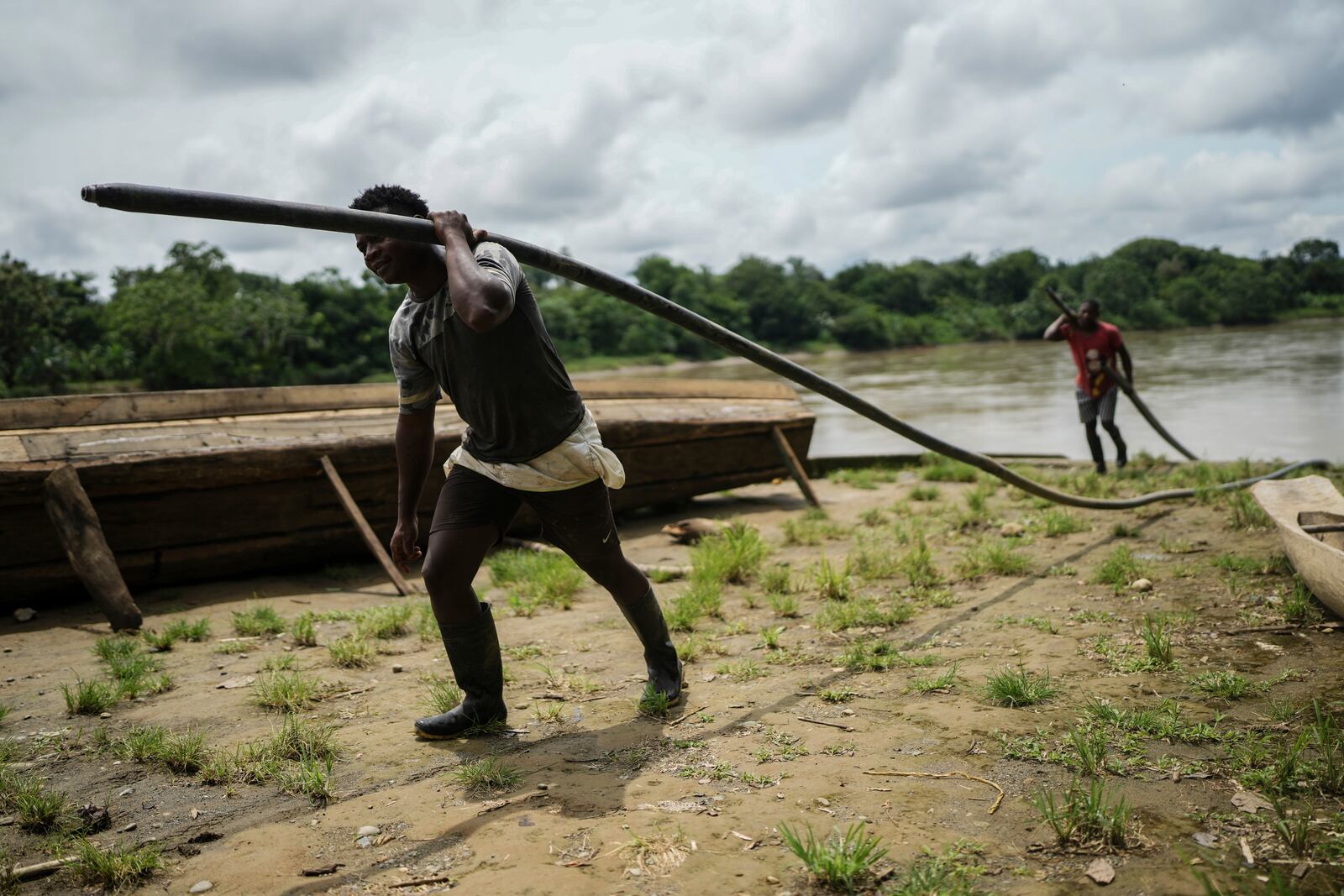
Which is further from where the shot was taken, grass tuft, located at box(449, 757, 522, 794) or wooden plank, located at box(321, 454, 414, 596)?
wooden plank, located at box(321, 454, 414, 596)

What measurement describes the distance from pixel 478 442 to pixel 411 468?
0.36 meters

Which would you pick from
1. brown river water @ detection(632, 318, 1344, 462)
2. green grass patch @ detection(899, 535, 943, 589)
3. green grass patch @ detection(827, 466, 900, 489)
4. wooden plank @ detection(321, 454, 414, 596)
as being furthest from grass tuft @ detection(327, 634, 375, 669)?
brown river water @ detection(632, 318, 1344, 462)

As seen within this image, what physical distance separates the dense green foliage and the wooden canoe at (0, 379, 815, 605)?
3514 centimetres

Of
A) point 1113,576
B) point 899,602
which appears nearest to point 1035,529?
point 1113,576

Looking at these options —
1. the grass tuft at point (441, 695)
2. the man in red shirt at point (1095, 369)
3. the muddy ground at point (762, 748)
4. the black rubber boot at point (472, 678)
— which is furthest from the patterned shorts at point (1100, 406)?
the black rubber boot at point (472, 678)

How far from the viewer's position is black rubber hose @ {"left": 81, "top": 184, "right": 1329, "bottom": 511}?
243 centimetres

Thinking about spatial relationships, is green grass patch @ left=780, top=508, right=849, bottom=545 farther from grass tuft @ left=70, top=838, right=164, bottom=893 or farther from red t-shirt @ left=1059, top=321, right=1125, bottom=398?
grass tuft @ left=70, top=838, right=164, bottom=893

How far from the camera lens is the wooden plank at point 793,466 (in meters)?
8.08

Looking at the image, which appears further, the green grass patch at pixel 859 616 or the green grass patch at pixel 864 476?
the green grass patch at pixel 864 476

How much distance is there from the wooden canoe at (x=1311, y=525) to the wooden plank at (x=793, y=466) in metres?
3.53

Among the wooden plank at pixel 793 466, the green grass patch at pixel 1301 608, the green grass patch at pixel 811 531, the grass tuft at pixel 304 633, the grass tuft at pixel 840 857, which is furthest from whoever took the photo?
the wooden plank at pixel 793 466

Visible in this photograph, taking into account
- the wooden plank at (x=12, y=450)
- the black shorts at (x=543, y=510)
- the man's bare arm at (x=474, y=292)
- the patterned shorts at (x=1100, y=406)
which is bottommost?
the patterned shorts at (x=1100, y=406)

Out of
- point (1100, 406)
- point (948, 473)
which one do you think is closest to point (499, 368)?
point (948, 473)

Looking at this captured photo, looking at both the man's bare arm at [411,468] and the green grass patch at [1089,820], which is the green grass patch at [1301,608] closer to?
the green grass patch at [1089,820]
